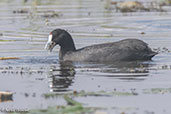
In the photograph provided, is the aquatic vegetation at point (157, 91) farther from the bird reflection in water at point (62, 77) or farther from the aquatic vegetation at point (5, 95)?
the aquatic vegetation at point (5, 95)

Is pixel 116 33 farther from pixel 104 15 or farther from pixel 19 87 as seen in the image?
pixel 19 87

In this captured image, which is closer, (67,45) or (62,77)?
(62,77)

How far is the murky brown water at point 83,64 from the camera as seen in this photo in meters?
8.80

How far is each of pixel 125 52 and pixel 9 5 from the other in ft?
46.2

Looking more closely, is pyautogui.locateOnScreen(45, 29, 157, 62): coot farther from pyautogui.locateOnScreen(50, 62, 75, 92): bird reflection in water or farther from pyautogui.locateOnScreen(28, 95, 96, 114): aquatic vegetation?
pyautogui.locateOnScreen(28, 95, 96, 114): aquatic vegetation

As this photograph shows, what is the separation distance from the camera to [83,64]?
13047mm

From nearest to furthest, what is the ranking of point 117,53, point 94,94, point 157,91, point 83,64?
1. point 94,94
2. point 157,91
3. point 83,64
4. point 117,53

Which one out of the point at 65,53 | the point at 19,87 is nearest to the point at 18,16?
the point at 65,53

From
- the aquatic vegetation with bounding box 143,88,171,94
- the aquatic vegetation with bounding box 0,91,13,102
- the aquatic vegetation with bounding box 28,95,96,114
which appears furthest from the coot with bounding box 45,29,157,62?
the aquatic vegetation with bounding box 28,95,96,114

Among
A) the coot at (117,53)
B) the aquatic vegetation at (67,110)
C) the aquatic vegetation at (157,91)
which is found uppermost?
the coot at (117,53)

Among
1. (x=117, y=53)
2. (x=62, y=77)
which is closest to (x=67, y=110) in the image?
(x=62, y=77)

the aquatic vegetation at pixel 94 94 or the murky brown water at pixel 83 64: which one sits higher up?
the murky brown water at pixel 83 64

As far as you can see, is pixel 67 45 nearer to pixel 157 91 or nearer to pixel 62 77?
pixel 62 77

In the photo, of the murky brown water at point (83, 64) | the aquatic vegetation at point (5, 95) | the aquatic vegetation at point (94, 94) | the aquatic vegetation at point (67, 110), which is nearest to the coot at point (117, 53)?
the murky brown water at point (83, 64)
